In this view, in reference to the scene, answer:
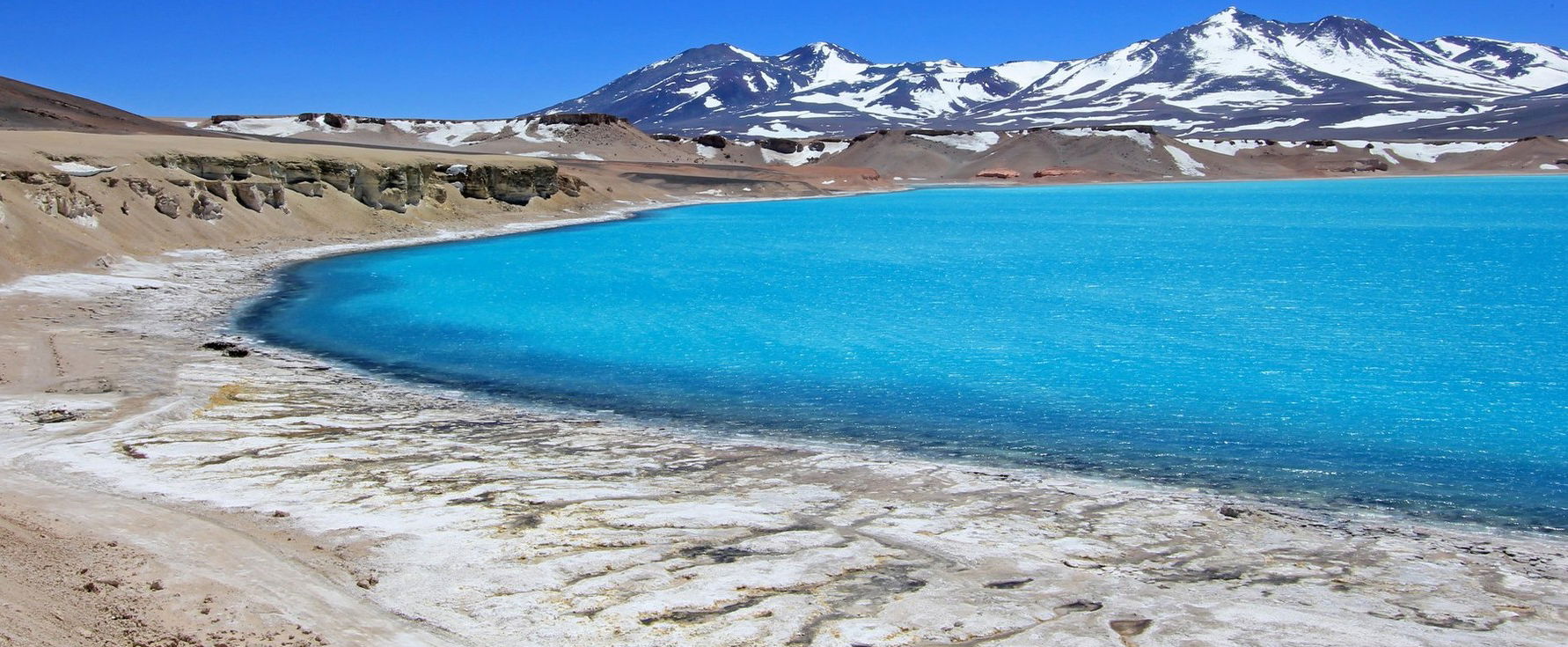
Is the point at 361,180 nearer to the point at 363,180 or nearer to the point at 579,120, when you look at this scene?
the point at 363,180

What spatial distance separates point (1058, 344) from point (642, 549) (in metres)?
11.9

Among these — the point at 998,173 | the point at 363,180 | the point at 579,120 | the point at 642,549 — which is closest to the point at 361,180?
the point at 363,180

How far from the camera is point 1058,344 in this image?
18359 mm

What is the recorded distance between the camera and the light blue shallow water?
11.6m

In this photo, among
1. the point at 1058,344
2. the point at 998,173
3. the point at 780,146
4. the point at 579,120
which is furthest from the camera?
the point at 780,146

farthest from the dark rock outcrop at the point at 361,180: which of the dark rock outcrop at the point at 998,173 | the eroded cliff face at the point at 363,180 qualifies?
the dark rock outcrop at the point at 998,173

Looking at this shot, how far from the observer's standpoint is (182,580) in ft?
21.3

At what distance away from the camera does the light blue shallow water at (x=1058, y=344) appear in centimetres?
1163

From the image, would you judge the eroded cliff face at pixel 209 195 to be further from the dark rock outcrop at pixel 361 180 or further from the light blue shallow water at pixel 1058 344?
the light blue shallow water at pixel 1058 344

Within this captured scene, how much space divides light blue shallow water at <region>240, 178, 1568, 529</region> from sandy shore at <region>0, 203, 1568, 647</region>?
66.4 inches

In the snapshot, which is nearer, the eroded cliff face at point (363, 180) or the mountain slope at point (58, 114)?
the eroded cliff face at point (363, 180)

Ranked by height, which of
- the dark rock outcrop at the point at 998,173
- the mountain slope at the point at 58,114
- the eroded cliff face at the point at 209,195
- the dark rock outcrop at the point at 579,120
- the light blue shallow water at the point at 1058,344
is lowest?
A: the light blue shallow water at the point at 1058,344

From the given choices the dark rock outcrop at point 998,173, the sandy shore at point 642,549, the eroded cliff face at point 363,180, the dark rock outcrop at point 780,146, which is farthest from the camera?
the dark rock outcrop at point 780,146

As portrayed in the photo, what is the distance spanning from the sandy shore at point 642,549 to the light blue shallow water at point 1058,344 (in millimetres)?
1687
